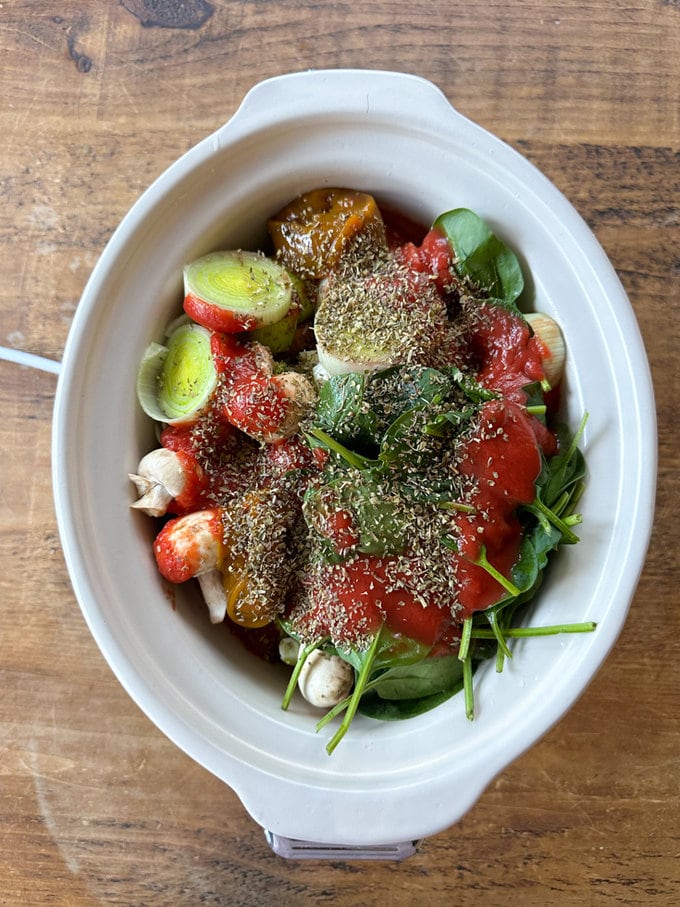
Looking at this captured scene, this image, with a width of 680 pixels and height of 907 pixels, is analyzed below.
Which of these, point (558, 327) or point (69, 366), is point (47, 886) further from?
point (558, 327)

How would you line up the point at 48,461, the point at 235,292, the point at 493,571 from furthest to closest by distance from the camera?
the point at 48,461, the point at 235,292, the point at 493,571

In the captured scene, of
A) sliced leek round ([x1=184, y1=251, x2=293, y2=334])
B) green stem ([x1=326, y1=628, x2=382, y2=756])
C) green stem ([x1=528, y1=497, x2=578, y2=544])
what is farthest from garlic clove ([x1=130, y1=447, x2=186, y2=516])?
green stem ([x1=528, y1=497, x2=578, y2=544])

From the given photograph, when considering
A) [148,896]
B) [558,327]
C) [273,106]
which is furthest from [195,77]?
[148,896]

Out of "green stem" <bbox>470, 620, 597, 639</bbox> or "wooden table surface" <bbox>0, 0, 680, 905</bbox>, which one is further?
"wooden table surface" <bbox>0, 0, 680, 905</bbox>

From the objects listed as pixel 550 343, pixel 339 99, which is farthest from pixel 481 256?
pixel 339 99

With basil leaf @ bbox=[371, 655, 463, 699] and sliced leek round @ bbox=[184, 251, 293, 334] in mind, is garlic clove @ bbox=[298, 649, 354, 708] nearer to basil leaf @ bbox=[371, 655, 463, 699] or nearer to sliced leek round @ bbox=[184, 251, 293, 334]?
basil leaf @ bbox=[371, 655, 463, 699]

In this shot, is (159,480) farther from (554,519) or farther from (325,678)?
(554,519)

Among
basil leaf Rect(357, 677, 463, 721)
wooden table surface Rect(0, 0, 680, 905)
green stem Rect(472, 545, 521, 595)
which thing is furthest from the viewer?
wooden table surface Rect(0, 0, 680, 905)
